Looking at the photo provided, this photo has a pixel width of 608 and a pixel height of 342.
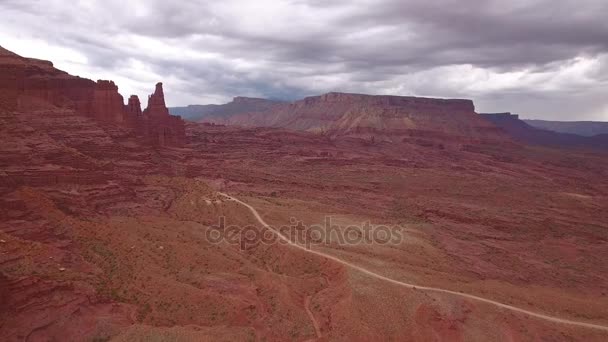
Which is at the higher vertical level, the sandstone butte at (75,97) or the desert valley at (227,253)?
the sandstone butte at (75,97)

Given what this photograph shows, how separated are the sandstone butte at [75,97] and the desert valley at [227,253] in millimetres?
264

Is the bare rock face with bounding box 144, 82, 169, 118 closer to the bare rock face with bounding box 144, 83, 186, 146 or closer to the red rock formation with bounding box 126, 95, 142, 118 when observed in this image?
the bare rock face with bounding box 144, 83, 186, 146

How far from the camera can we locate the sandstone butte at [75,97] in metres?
54.1

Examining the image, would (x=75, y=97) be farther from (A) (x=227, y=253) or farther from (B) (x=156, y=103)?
(A) (x=227, y=253)

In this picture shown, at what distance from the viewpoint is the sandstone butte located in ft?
177

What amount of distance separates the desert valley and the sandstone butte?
0.87ft

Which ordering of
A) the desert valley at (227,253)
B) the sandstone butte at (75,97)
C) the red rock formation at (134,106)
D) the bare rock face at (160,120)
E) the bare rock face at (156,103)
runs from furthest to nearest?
the bare rock face at (156,103)
the bare rock face at (160,120)
the red rock formation at (134,106)
the sandstone butte at (75,97)
the desert valley at (227,253)

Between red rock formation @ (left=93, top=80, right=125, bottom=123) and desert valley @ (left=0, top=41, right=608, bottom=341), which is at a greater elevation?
red rock formation @ (left=93, top=80, right=125, bottom=123)

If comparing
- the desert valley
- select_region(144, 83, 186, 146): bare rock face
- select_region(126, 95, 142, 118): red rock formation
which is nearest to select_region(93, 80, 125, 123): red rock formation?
the desert valley

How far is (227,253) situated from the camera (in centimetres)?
4100

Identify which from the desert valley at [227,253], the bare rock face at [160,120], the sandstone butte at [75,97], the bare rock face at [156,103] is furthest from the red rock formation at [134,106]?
the bare rock face at [156,103]

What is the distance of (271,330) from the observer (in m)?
29.7

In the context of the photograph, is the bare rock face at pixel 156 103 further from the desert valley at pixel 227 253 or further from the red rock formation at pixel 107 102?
the red rock formation at pixel 107 102

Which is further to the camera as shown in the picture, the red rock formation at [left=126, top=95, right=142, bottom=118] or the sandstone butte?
the red rock formation at [left=126, top=95, right=142, bottom=118]
